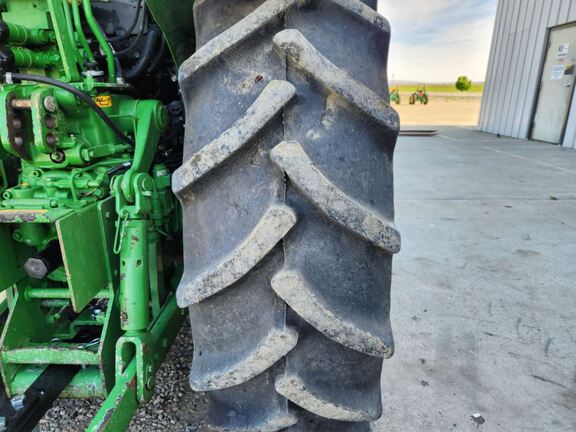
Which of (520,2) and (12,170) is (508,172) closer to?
(12,170)

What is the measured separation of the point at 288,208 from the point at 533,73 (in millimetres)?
9243

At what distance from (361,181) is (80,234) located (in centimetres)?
75

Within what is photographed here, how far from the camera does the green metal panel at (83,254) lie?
40.5 inches

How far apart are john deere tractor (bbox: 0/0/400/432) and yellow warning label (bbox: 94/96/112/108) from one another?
0.17 ft

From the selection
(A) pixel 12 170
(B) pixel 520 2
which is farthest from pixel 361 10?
(B) pixel 520 2

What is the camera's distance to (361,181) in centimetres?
79

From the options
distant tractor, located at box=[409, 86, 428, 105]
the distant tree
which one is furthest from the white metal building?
the distant tree

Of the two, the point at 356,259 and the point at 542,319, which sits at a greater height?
the point at 356,259

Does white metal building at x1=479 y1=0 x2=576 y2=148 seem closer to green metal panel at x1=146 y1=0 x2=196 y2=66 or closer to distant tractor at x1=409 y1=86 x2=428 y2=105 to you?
green metal panel at x1=146 y1=0 x2=196 y2=66

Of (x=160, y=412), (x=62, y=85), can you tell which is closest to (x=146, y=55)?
(x=62, y=85)

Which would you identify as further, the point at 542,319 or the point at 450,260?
the point at 450,260

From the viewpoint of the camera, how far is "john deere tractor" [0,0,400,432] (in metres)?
0.74

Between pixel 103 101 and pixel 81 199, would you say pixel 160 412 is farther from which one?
pixel 103 101

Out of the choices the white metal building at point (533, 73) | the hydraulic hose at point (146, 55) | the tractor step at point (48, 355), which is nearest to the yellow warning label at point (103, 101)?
the hydraulic hose at point (146, 55)
